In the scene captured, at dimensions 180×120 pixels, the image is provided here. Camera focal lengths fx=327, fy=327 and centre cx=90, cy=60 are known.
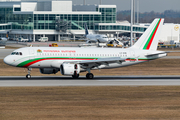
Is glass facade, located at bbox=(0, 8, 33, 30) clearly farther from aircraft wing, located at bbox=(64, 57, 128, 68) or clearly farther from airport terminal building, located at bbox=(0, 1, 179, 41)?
aircraft wing, located at bbox=(64, 57, 128, 68)

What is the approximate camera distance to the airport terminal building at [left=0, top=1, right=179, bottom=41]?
17700 centimetres

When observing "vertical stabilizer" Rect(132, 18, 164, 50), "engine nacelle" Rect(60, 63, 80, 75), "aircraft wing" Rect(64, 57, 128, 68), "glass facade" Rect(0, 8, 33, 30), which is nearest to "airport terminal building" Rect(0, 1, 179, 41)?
"glass facade" Rect(0, 8, 33, 30)

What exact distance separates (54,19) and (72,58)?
456ft

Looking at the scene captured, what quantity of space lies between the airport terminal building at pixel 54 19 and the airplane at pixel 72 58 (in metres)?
133

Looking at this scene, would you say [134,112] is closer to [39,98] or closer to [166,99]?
[166,99]

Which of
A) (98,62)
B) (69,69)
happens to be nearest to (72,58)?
(69,69)

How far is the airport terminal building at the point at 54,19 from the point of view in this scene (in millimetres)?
177000

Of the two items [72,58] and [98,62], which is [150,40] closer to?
[98,62]

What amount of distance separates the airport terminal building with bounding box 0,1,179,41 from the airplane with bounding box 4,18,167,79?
436ft

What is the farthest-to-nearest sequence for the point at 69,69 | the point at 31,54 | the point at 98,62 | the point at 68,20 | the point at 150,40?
the point at 68,20
the point at 150,40
the point at 98,62
the point at 31,54
the point at 69,69

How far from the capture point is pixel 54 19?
583ft

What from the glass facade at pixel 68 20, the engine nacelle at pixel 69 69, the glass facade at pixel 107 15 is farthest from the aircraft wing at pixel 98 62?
the glass facade at pixel 107 15

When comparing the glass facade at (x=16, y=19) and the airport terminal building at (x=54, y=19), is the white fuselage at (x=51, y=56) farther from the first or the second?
the glass facade at (x=16, y=19)

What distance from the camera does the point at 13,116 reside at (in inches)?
837
